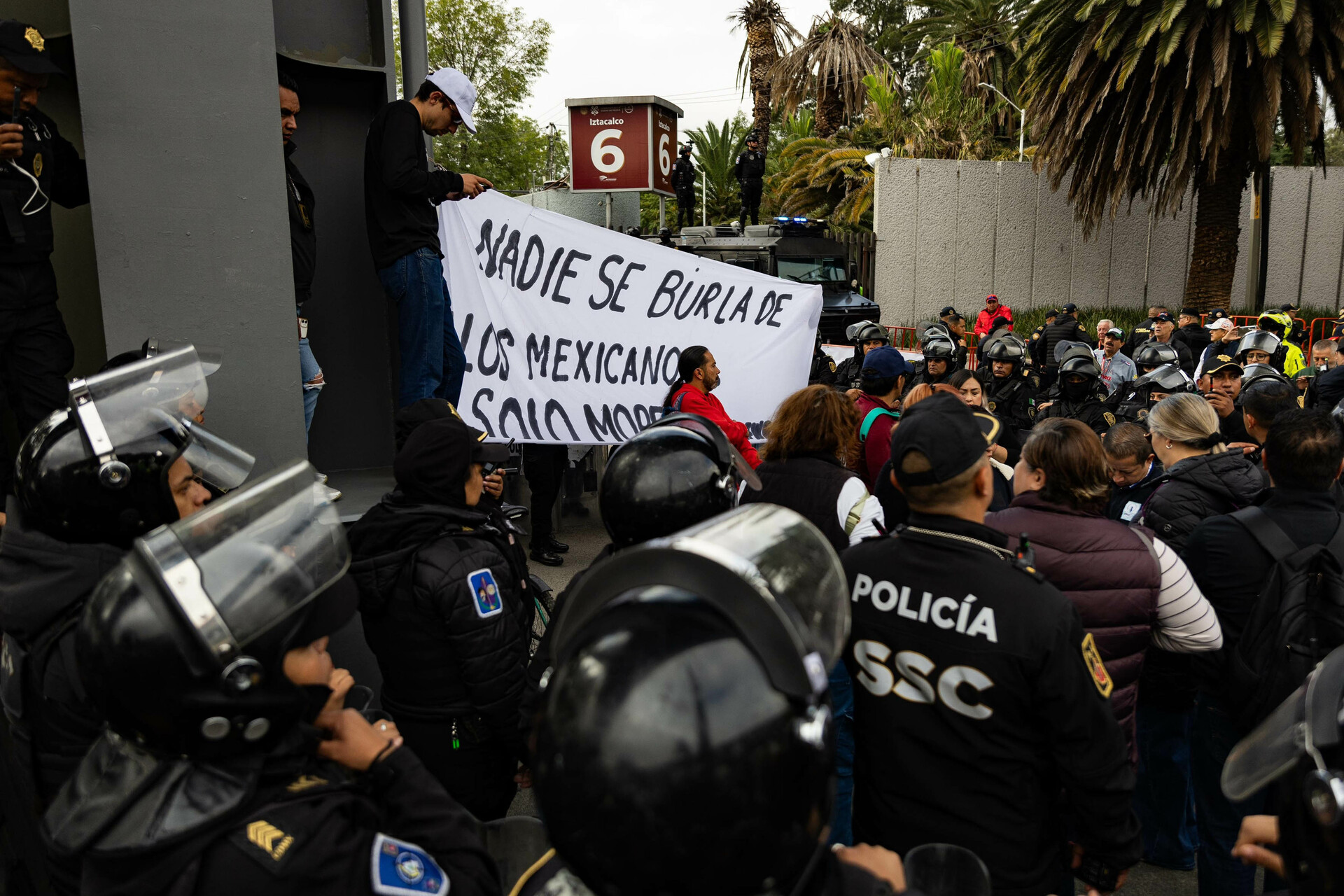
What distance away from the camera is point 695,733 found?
42.4 inches

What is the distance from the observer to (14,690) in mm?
2053

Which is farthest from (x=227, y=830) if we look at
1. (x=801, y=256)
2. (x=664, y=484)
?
(x=801, y=256)

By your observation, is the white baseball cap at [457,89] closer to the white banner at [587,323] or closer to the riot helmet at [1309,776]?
the white banner at [587,323]

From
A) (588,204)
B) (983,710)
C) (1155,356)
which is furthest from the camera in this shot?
(588,204)

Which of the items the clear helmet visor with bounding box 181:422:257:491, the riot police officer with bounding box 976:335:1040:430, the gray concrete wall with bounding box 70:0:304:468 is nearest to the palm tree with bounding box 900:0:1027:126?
the riot police officer with bounding box 976:335:1040:430

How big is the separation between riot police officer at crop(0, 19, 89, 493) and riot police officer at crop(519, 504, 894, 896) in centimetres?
316

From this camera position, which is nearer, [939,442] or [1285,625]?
[939,442]

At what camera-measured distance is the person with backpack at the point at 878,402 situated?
16.6 ft

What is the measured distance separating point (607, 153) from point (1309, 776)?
54.3 ft

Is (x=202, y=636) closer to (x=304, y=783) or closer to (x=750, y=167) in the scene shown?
(x=304, y=783)

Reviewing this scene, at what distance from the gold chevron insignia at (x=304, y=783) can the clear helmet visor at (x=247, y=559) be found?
0.26 m

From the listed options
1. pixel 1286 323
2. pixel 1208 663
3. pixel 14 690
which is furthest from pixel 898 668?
pixel 1286 323

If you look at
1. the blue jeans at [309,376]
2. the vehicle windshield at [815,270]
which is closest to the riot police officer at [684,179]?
the vehicle windshield at [815,270]

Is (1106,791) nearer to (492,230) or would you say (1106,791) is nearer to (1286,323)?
(492,230)
